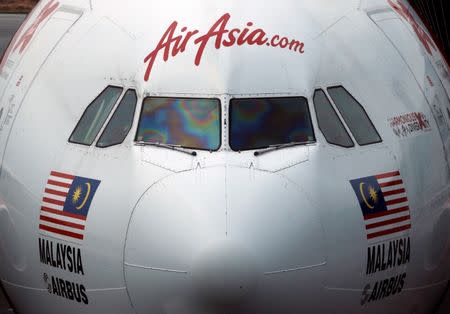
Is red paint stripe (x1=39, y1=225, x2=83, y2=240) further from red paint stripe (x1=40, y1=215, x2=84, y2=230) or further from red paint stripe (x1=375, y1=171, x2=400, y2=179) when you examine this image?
red paint stripe (x1=375, y1=171, x2=400, y2=179)

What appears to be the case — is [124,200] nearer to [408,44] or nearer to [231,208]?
[231,208]

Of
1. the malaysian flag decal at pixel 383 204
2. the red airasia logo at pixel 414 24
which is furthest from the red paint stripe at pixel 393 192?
the red airasia logo at pixel 414 24

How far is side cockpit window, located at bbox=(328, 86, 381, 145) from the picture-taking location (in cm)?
1068

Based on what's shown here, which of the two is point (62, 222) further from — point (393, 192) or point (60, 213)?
point (393, 192)

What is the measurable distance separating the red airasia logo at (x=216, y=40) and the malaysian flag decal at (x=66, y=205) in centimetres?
103

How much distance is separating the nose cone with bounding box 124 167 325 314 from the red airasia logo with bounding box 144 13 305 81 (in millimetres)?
1260

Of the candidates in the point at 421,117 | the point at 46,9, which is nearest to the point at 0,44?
the point at 46,9

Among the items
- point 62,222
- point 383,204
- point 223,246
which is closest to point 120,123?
point 62,222

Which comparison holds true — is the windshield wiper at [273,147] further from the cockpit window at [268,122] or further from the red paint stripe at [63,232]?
the red paint stripe at [63,232]

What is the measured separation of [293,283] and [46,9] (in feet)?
14.1

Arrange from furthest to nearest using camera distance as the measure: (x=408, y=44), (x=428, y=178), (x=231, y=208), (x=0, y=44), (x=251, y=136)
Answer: (x=0, y=44), (x=408, y=44), (x=428, y=178), (x=251, y=136), (x=231, y=208)

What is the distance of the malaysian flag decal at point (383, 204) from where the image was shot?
408 inches

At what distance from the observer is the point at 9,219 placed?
1121 cm

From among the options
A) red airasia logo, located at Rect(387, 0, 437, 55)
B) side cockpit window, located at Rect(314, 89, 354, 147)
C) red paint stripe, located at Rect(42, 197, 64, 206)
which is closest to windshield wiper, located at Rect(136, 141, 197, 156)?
red paint stripe, located at Rect(42, 197, 64, 206)
